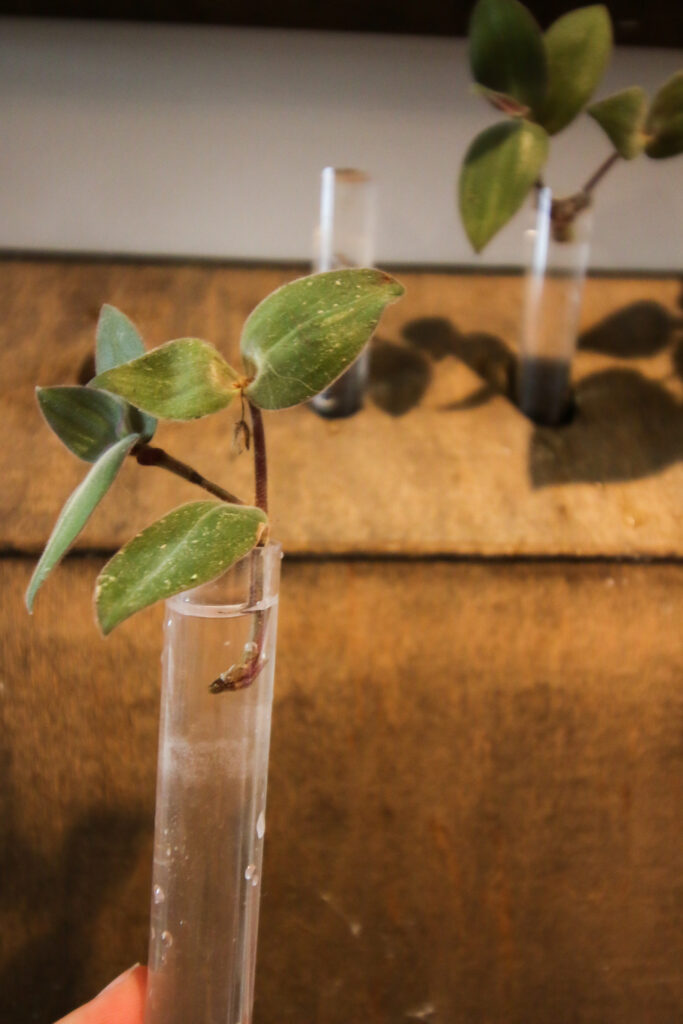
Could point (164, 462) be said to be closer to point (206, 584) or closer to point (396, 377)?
point (206, 584)

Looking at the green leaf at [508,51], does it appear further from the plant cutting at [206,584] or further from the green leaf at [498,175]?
the plant cutting at [206,584]

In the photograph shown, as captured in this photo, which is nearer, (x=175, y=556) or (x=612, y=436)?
(x=175, y=556)

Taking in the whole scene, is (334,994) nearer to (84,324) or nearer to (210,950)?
(210,950)

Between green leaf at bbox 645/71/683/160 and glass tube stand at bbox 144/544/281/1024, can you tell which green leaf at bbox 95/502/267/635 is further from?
green leaf at bbox 645/71/683/160

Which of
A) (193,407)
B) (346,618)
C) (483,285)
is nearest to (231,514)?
(193,407)

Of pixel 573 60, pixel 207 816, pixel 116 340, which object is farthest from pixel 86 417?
pixel 573 60

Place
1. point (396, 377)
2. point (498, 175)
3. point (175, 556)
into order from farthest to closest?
point (396, 377) < point (498, 175) < point (175, 556)
